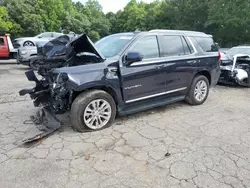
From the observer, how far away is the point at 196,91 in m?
5.52

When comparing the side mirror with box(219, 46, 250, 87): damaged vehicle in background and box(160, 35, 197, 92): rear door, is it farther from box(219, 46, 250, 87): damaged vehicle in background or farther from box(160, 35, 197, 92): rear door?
box(219, 46, 250, 87): damaged vehicle in background

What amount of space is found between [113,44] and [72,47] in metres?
0.93

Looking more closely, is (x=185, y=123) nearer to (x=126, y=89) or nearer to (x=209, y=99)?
(x=126, y=89)

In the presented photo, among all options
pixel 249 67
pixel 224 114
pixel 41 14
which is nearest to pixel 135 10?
pixel 41 14

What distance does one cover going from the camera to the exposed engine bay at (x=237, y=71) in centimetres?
757

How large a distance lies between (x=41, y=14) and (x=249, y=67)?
2525cm

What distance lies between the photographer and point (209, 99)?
6238 mm

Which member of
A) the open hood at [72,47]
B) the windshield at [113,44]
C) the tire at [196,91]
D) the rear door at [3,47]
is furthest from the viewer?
the rear door at [3,47]

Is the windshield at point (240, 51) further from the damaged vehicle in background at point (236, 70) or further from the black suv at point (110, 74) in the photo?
the black suv at point (110, 74)

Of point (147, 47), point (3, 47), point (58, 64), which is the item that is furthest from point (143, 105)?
point (3, 47)

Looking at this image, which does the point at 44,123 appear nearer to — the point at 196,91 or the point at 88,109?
the point at 88,109

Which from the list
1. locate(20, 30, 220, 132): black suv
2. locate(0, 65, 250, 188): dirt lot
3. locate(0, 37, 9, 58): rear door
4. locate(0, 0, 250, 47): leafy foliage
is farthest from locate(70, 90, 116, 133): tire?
locate(0, 0, 250, 47): leafy foliage

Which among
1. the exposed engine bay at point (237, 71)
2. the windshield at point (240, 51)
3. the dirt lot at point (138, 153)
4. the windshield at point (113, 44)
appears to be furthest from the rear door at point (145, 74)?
the windshield at point (240, 51)

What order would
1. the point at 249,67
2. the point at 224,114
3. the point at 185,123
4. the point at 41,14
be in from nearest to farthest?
the point at 185,123, the point at 224,114, the point at 249,67, the point at 41,14
